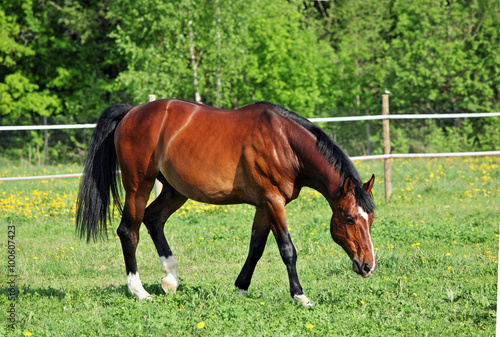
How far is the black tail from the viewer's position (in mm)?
5453

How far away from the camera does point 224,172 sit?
15.9ft

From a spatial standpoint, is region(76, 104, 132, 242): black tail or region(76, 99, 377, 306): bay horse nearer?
region(76, 99, 377, 306): bay horse

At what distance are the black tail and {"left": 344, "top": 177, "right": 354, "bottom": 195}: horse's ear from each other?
233cm

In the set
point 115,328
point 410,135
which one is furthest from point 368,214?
point 410,135

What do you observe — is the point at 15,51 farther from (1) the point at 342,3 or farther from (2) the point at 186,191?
(2) the point at 186,191

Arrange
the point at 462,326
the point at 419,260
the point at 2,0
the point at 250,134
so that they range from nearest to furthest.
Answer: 1. the point at 462,326
2. the point at 250,134
3. the point at 419,260
4. the point at 2,0

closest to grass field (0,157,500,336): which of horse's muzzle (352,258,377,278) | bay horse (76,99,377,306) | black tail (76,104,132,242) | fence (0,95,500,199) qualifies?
horse's muzzle (352,258,377,278)

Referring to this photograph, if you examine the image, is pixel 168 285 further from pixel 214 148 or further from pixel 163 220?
pixel 214 148

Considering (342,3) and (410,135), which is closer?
(410,135)

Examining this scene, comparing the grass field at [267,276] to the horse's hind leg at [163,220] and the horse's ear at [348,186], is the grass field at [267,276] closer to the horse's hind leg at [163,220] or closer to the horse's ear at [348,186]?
the horse's hind leg at [163,220]

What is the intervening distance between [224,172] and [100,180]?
145cm

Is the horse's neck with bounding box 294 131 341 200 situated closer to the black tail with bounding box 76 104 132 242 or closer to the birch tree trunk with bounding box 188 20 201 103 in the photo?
the black tail with bounding box 76 104 132 242

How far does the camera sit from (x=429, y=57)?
715 inches

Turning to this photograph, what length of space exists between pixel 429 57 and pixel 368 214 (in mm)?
15083
